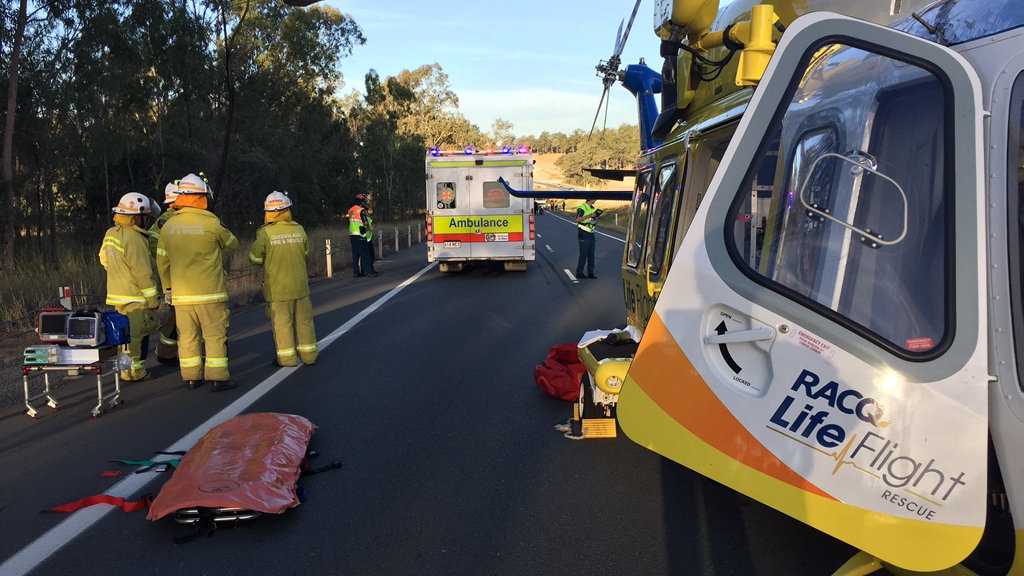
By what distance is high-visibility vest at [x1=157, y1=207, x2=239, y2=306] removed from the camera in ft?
23.0

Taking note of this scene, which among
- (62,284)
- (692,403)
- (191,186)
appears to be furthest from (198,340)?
(62,284)

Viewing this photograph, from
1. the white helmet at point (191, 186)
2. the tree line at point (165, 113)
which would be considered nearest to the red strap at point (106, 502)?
the white helmet at point (191, 186)

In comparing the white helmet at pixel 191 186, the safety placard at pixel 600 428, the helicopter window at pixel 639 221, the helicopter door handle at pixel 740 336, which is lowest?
the safety placard at pixel 600 428

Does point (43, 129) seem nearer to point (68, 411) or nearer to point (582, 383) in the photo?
point (68, 411)

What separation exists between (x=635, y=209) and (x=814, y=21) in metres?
3.88

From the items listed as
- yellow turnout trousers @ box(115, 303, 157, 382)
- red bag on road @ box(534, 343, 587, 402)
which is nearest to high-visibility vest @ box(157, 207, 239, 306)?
yellow turnout trousers @ box(115, 303, 157, 382)

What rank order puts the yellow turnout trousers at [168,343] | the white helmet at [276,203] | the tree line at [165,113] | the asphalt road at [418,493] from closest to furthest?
the asphalt road at [418,493]
the white helmet at [276,203]
the yellow turnout trousers at [168,343]
the tree line at [165,113]

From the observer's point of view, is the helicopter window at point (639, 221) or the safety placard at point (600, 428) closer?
the safety placard at point (600, 428)

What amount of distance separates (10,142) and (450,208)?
12.1 meters

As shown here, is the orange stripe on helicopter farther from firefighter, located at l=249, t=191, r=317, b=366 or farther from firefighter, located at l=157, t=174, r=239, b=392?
firefighter, located at l=249, t=191, r=317, b=366

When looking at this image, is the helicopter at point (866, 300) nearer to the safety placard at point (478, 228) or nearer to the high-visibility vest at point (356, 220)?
the safety placard at point (478, 228)

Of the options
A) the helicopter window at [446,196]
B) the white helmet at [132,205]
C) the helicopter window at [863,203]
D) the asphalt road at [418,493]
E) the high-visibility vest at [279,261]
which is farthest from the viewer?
the helicopter window at [446,196]

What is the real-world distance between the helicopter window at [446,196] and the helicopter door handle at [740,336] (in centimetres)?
1496

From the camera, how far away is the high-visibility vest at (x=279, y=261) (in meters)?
7.91
